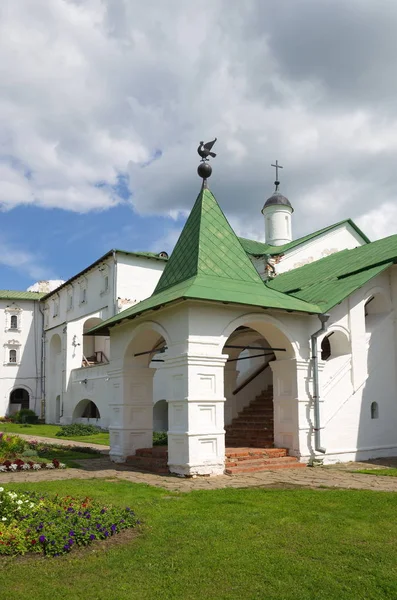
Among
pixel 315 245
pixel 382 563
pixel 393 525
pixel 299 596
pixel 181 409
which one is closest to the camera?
pixel 299 596

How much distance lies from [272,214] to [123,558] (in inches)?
900

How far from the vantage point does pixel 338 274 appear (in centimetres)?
1304

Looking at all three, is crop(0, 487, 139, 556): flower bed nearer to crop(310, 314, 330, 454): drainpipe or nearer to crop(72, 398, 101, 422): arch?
A: crop(310, 314, 330, 454): drainpipe

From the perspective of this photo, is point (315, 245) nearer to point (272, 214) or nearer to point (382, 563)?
point (272, 214)

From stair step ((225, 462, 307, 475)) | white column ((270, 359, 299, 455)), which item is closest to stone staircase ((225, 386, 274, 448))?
white column ((270, 359, 299, 455))

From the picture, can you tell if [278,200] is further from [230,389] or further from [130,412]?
[130,412]

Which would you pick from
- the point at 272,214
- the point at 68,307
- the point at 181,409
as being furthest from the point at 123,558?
the point at 68,307

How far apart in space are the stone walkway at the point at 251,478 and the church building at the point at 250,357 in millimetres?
400

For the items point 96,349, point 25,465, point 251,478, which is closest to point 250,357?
point 251,478

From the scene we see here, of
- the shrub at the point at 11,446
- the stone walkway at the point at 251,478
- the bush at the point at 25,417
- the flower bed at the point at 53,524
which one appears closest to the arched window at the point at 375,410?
the stone walkway at the point at 251,478

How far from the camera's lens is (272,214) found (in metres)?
26.3

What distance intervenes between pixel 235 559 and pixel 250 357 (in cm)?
805

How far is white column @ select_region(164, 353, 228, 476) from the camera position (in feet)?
31.1

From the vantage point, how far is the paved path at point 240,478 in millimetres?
8492
